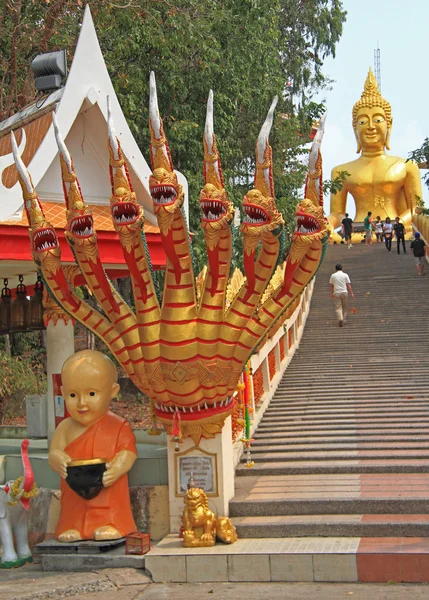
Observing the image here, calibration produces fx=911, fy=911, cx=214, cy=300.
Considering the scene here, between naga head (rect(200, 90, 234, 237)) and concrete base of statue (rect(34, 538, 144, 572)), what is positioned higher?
naga head (rect(200, 90, 234, 237))

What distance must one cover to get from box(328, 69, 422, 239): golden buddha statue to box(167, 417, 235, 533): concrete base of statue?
90.9 feet

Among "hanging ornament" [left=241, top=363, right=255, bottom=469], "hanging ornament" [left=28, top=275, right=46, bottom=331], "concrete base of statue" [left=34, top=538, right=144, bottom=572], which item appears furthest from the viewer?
"hanging ornament" [left=28, top=275, right=46, bottom=331]

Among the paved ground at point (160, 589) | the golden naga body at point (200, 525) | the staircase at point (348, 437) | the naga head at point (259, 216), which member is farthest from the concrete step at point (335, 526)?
the naga head at point (259, 216)

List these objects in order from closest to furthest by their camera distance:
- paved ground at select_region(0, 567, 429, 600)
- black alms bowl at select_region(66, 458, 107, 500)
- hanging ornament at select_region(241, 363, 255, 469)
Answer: paved ground at select_region(0, 567, 429, 600) < black alms bowl at select_region(66, 458, 107, 500) < hanging ornament at select_region(241, 363, 255, 469)

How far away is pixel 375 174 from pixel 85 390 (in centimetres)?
2955

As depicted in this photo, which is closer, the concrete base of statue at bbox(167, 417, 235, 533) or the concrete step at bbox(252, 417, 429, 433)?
the concrete base of statue at bbox(167, 417, 235, 533)

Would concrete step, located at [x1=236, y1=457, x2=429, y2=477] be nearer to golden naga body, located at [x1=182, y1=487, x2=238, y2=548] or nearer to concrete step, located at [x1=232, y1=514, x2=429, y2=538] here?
concrete step, located at [x1=232, y1=514, x2=429, y2=538]

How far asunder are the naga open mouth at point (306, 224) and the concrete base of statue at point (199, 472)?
6.64ft

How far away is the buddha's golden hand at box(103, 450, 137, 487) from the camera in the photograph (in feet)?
27.0

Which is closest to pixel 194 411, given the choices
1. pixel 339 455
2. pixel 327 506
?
pixel 327 506

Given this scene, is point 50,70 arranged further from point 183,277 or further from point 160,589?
point 160,589

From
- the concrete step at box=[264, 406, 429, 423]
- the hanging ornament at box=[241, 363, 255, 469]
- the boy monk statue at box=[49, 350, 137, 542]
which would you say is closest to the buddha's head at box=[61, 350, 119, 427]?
the boy monk statue at box=[49, 350, 137, 542]

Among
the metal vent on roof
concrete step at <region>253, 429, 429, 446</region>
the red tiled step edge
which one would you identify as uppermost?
the metal vent on roof

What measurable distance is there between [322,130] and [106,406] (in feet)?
10.5
